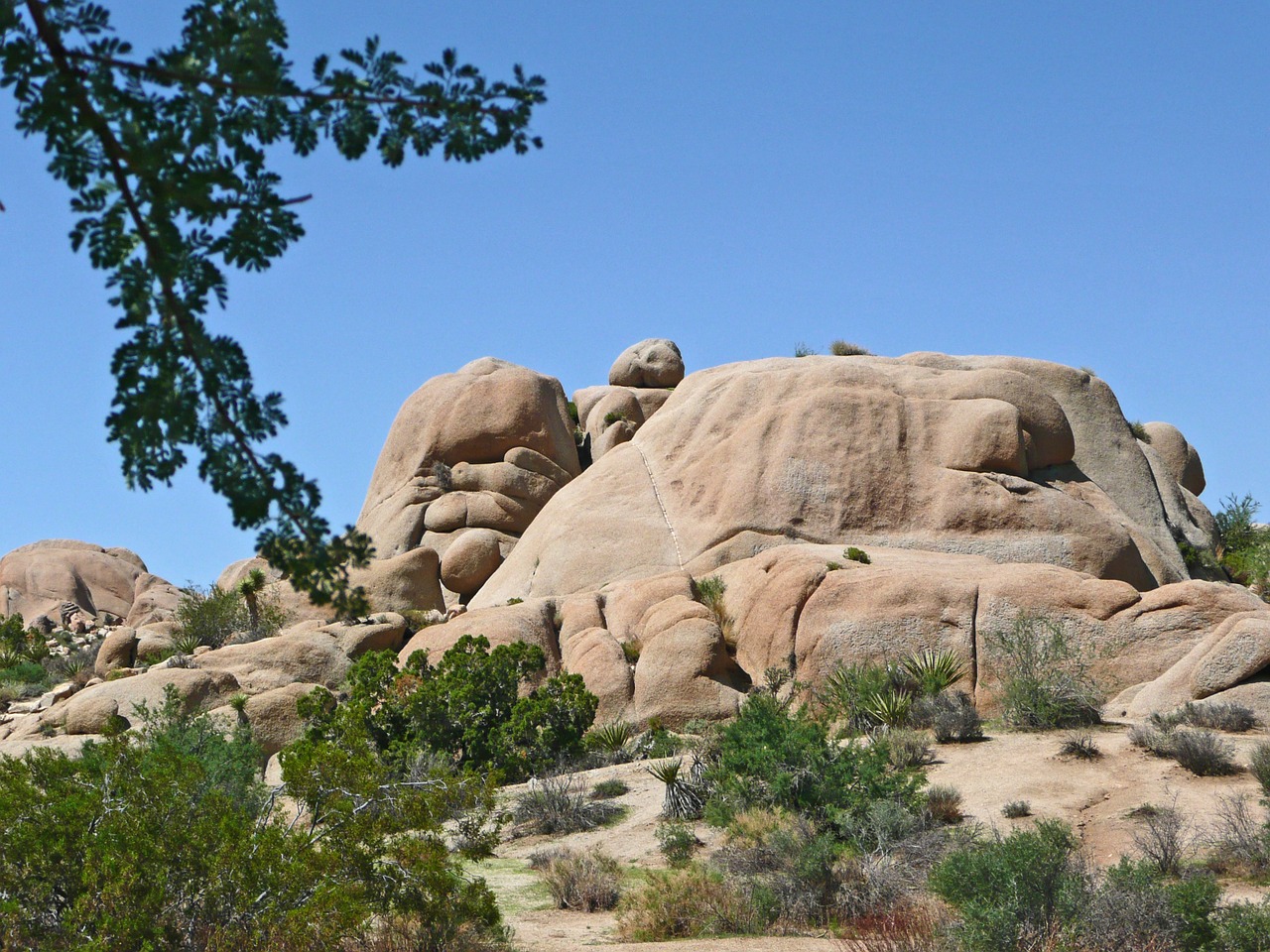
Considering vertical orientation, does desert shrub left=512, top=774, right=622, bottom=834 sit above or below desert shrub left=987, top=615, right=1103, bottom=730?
below

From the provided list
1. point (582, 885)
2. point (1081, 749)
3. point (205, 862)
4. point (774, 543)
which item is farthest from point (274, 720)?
point (1081, 749)

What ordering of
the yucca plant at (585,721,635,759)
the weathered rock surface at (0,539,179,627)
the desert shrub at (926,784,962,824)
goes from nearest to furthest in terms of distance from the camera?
the desert shrub at (926,784,962,824)
the yucca plant at (585,721,635,759)
the weathered rock surface at (0,539,179,627)

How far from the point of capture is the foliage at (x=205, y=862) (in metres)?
8.29

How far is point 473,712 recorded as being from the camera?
18.7 meters

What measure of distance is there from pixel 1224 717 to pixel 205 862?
12691 mm

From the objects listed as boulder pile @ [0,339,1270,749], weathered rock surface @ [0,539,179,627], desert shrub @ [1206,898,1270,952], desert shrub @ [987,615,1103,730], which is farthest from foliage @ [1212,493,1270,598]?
weathered rock surface @ [0,539,179,627]

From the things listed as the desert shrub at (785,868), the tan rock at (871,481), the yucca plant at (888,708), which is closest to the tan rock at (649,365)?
the tan rock at (871,481)

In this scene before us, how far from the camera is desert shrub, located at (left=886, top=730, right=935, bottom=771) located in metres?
15.3

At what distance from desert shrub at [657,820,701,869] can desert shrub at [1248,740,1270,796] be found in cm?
612

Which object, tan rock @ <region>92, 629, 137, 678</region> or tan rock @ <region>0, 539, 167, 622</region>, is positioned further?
tan rock @ <region>0, 539, 167, 622</region>

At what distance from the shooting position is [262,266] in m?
4.35

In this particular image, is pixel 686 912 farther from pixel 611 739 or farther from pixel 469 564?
pixel 469 564

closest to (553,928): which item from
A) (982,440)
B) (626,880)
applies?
(626,880)

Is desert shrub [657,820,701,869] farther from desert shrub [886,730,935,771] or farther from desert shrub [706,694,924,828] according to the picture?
desert shrub [886,730,935,771]
